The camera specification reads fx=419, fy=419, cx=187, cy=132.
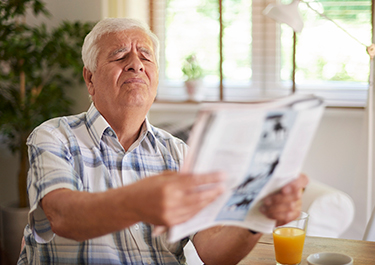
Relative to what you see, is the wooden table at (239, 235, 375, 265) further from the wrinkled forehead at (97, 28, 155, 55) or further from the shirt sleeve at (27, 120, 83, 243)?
the wrinkled forehead at (97, 28, 155, 55)

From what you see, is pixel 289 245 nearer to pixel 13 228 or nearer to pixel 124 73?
pixel 124 73

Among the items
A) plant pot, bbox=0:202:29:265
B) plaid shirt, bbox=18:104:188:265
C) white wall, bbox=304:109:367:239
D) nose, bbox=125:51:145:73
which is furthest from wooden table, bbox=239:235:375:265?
plant pot, bbox=0:202:29:265

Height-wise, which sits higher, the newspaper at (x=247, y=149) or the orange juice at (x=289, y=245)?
the newspaper at (x=247, y=149)

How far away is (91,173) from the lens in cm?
120

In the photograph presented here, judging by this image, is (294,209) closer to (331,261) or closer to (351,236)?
(331,261)

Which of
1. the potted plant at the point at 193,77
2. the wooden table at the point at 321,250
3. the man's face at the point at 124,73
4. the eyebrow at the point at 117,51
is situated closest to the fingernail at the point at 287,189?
the wooden table at the point at 321,250

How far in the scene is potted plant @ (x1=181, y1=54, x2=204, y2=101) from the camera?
10.4 feet

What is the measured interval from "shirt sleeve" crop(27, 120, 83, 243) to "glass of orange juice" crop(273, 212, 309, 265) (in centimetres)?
54

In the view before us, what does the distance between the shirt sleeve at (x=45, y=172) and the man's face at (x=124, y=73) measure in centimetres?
23

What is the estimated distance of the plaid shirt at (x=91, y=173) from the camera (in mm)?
1029

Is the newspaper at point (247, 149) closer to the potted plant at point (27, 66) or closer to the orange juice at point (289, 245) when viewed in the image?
the orange juice at point (289, 245)

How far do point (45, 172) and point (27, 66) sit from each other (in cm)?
180

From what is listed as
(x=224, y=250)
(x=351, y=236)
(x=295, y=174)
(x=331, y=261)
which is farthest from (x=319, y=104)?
(x=351, y=236)

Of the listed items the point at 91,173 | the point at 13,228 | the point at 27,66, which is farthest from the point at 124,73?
the point at 13,228
